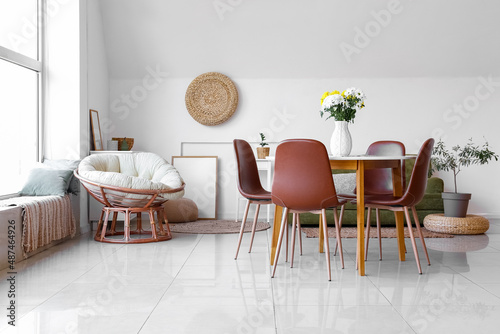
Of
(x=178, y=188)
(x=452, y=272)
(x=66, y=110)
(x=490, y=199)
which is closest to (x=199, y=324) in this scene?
(x=452, y=272)

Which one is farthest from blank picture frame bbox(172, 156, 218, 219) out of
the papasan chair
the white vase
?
the white vase

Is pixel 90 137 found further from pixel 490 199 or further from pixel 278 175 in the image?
pixel 490 199

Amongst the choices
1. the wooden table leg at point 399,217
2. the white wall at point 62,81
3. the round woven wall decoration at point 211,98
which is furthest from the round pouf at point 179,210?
the wooden table leg at point 399,217

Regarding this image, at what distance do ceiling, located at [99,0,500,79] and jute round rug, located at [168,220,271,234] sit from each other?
1.88 meters

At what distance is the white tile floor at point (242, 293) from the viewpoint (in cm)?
233

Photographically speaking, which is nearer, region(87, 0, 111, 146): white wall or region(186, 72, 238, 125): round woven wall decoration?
region(87, 0, 111, 146): white wall

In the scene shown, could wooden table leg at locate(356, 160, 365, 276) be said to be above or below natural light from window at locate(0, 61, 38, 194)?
below

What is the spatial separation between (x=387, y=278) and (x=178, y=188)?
2207 mm

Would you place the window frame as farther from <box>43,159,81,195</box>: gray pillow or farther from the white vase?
the white vase

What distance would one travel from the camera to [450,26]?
6.11 metres

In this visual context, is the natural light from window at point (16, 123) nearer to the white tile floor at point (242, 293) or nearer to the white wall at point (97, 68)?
the white wall at point (97, 68)

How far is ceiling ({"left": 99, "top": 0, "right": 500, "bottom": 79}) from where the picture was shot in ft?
19.7

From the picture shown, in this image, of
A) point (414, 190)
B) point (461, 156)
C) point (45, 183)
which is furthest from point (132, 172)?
point (461, 156)

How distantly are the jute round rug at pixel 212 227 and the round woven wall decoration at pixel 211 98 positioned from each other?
4.32 ft
